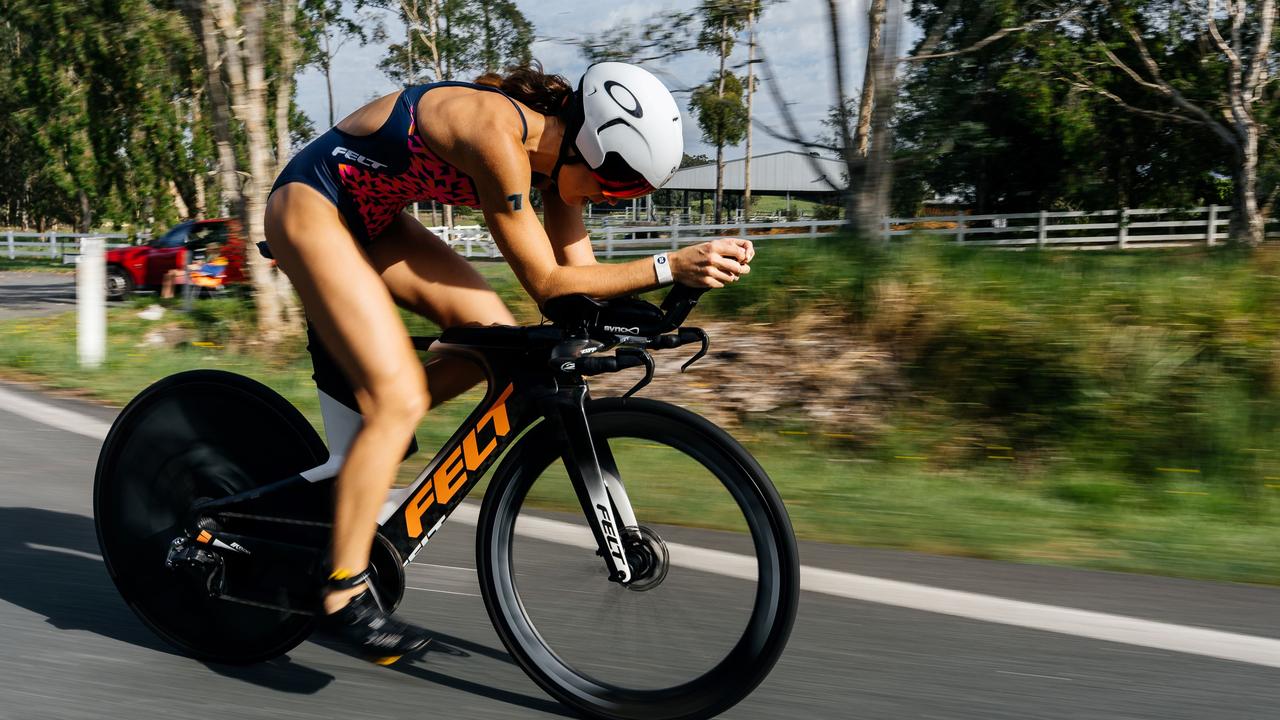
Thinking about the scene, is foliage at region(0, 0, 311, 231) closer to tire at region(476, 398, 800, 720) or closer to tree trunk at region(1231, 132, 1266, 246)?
tree trunk at region(1231, 132, 1266, 246)

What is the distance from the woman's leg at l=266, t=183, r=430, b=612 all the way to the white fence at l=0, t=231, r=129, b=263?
123ft

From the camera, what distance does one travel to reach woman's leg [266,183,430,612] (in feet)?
9.17

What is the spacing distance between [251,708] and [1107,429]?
14.8 ft

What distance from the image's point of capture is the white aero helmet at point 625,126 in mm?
2590

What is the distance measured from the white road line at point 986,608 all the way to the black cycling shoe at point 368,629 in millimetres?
413

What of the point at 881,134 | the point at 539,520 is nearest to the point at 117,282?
the point at 881,134

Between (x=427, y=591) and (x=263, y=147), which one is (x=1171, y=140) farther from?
(x=427, y=591)

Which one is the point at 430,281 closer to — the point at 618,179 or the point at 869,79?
the point at 618,179

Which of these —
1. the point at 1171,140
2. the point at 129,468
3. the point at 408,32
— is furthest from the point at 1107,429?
the point at 408,32

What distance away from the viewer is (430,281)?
314cm

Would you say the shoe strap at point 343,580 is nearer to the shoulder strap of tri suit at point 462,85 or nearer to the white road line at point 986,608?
the white road line at point 986,608

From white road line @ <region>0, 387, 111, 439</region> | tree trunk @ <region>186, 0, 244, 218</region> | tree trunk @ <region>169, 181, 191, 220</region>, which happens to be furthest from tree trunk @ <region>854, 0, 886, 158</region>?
tree trunk @ <region>169, 181, 191, 220</region>

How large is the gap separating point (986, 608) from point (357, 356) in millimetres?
2106

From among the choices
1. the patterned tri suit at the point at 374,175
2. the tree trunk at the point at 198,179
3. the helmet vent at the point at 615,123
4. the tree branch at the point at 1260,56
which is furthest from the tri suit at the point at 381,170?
the tree trunk at the point at 198,179
